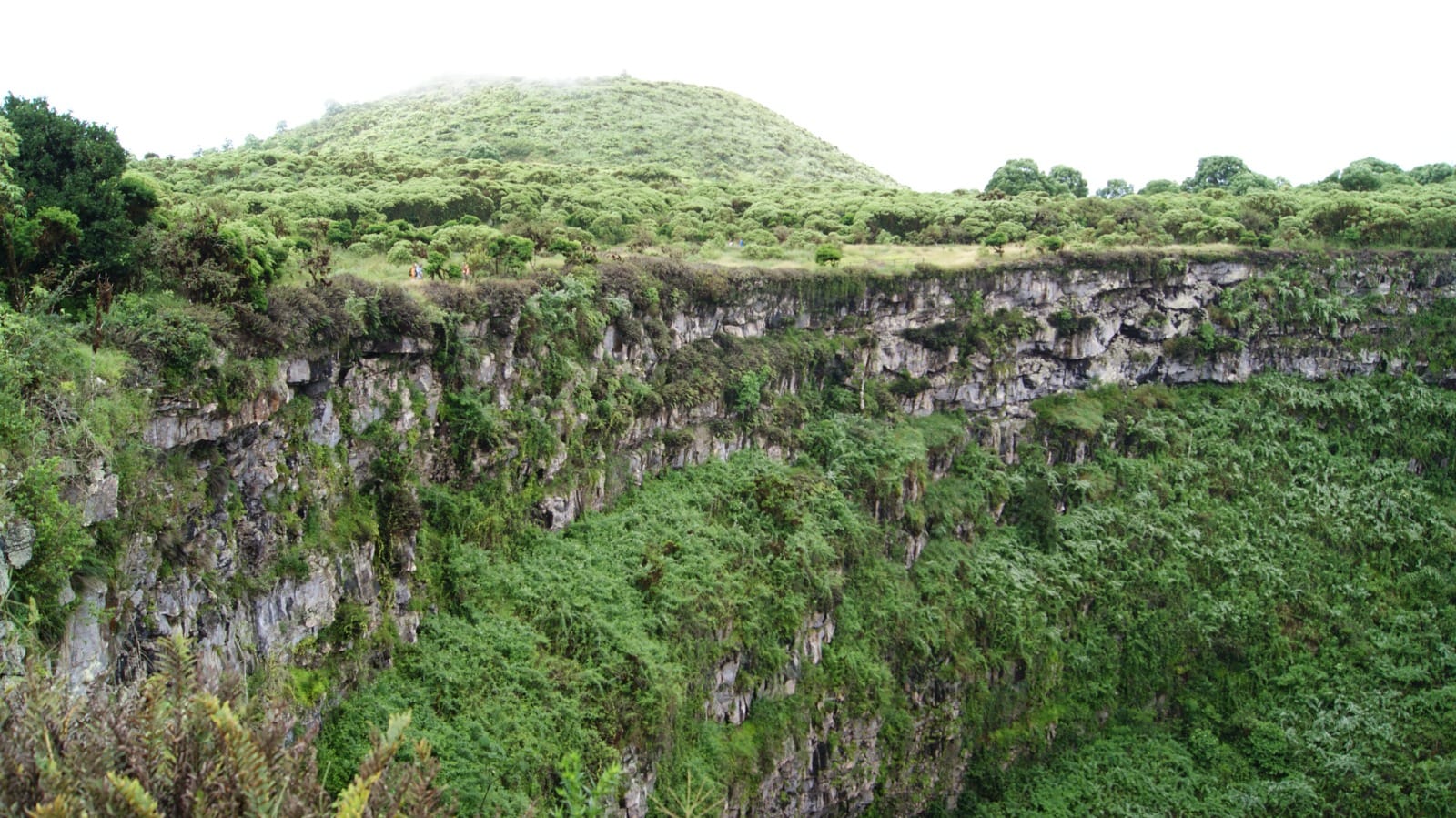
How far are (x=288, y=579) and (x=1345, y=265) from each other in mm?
43299

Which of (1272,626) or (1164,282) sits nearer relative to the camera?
(1272,626)

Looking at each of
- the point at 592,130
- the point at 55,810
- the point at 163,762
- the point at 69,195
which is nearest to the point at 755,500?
the point at 69,195

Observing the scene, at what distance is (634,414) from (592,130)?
4672 centimetres

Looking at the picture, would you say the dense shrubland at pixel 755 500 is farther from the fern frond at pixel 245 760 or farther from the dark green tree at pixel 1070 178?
the dark green tree at pixel 1070 178

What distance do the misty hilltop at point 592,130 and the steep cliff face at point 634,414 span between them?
2776 centimetres

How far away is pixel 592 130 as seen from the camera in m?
65.8

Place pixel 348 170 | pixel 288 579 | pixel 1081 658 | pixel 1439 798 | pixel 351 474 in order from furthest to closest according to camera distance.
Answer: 1. pixel 348 170
2. pixel 1081 658
3. pixel 1439 798
4. pixel 351 474
5. pixel 288 579

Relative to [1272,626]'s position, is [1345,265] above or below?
above

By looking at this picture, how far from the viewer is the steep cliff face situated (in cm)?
1323

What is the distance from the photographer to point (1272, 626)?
98.8 ft

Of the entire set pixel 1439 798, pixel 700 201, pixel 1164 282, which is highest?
pixel 700 201

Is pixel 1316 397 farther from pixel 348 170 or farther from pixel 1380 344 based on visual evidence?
pixel 348 170

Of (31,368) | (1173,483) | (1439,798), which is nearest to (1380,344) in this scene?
(1173,483)

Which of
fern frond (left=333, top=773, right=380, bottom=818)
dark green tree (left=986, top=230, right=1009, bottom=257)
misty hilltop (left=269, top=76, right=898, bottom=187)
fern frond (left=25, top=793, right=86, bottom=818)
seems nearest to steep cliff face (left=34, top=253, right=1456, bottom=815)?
dark green tree (left=986, top=230, right=1009, bottom=257)
